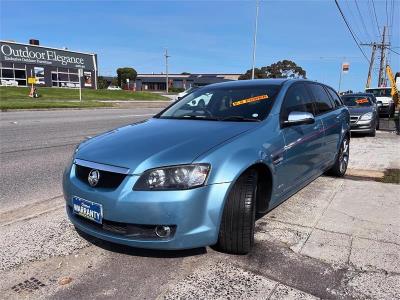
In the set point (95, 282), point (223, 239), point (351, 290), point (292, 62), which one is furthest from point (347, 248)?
point (292, 62)

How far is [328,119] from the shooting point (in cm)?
587

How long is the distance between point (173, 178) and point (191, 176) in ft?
0.45

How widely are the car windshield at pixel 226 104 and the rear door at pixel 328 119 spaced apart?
1163 mm

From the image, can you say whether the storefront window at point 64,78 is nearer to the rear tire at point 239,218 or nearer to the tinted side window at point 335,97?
the tinted side window at point 335,97

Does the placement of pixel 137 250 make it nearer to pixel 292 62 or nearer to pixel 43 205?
pixel 43 205

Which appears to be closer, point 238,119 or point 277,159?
point 277,159

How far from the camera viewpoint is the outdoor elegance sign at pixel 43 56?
171 ft

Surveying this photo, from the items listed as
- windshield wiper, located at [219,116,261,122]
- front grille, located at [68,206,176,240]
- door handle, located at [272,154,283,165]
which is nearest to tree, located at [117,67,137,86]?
windshield wiper, located at [219,116,261,122]

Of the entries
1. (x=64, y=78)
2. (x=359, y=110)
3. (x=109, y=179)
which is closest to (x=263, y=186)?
→ (x=109, y=179)

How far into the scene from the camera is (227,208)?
3443 millimetres

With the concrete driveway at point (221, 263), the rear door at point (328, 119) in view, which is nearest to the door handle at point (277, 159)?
the concrete driveway at point (221, 263)

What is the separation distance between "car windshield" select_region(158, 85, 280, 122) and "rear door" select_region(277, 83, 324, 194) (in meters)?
0.23

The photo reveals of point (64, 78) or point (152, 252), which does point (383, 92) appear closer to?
point (152, 252)

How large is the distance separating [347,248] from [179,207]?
178 cm
